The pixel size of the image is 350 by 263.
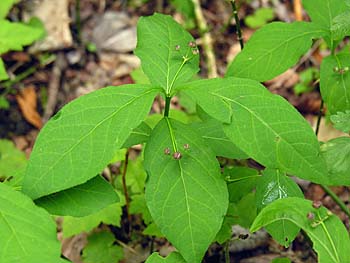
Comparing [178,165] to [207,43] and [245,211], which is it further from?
[207,43]

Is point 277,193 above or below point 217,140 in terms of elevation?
below

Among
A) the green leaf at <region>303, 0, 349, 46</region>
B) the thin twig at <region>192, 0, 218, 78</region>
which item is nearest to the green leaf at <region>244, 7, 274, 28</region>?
the thin twig at <region>192, 0, 218, 78</region>

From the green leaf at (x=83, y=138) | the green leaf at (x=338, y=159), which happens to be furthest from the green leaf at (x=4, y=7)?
the green leaf at (x=338, y=159)

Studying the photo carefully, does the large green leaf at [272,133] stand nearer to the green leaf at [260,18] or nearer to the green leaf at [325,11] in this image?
the green leaf at [325,11]

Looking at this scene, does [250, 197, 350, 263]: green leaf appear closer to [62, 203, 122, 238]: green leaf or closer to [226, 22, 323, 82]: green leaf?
[226, 22, 323, 82]: green leaf

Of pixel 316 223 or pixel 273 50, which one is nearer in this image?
pixel 316 223

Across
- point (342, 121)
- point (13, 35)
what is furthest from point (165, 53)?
point (13, 35)

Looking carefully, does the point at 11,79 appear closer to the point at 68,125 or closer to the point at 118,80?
the point at 118,80
